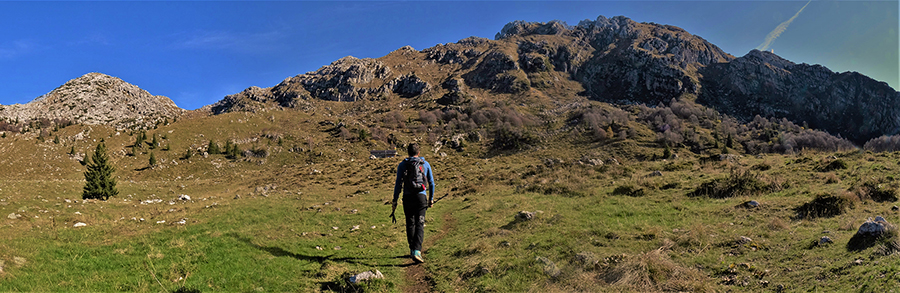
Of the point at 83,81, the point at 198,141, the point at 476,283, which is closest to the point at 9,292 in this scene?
the point at 476,283

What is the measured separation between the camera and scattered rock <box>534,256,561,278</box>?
736 cm

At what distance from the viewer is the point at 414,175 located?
359 inches

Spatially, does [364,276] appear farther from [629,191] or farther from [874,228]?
[629,191]

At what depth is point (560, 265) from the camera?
7.91 meters

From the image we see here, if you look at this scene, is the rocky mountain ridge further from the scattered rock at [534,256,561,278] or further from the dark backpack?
the scattered rock at [534,256,561,278]

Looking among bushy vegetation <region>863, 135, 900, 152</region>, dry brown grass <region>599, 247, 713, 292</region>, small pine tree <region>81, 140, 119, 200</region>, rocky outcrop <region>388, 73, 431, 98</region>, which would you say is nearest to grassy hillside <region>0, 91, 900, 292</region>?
dry brown grass <region>599, 247, 713, 292</region>

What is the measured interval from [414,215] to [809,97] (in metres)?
237

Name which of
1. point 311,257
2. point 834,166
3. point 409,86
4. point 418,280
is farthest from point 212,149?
point 409,86

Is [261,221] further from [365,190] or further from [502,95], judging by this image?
[502,95]

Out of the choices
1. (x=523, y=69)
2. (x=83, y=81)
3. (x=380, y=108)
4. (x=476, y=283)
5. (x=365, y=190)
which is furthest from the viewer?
(x=523, y=69)

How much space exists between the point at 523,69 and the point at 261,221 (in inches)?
7449

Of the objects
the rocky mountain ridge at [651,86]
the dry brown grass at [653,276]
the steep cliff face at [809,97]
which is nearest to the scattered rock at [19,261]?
the dry brown grass at [653,276]

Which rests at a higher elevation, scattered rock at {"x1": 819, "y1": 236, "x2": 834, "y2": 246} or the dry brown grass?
scattered rock at {"x1": 819, "y1": 236, "x2": 834, "y2": 246}

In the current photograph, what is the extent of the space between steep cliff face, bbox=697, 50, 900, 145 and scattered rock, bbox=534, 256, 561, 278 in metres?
201
